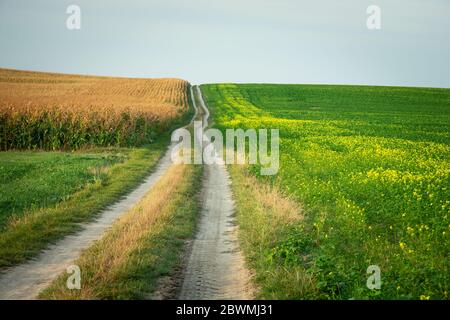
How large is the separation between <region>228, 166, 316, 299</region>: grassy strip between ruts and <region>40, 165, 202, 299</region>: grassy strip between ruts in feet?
5.12

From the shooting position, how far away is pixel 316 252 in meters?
9.96

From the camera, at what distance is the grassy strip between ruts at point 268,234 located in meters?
8.09

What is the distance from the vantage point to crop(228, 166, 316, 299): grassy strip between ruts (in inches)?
318

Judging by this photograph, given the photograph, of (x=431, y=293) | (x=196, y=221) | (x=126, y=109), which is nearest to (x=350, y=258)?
(x=431, y=293)

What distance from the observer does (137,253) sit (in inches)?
379

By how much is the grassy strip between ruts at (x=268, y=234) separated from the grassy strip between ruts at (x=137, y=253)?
1560mm

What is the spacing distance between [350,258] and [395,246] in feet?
3.71
